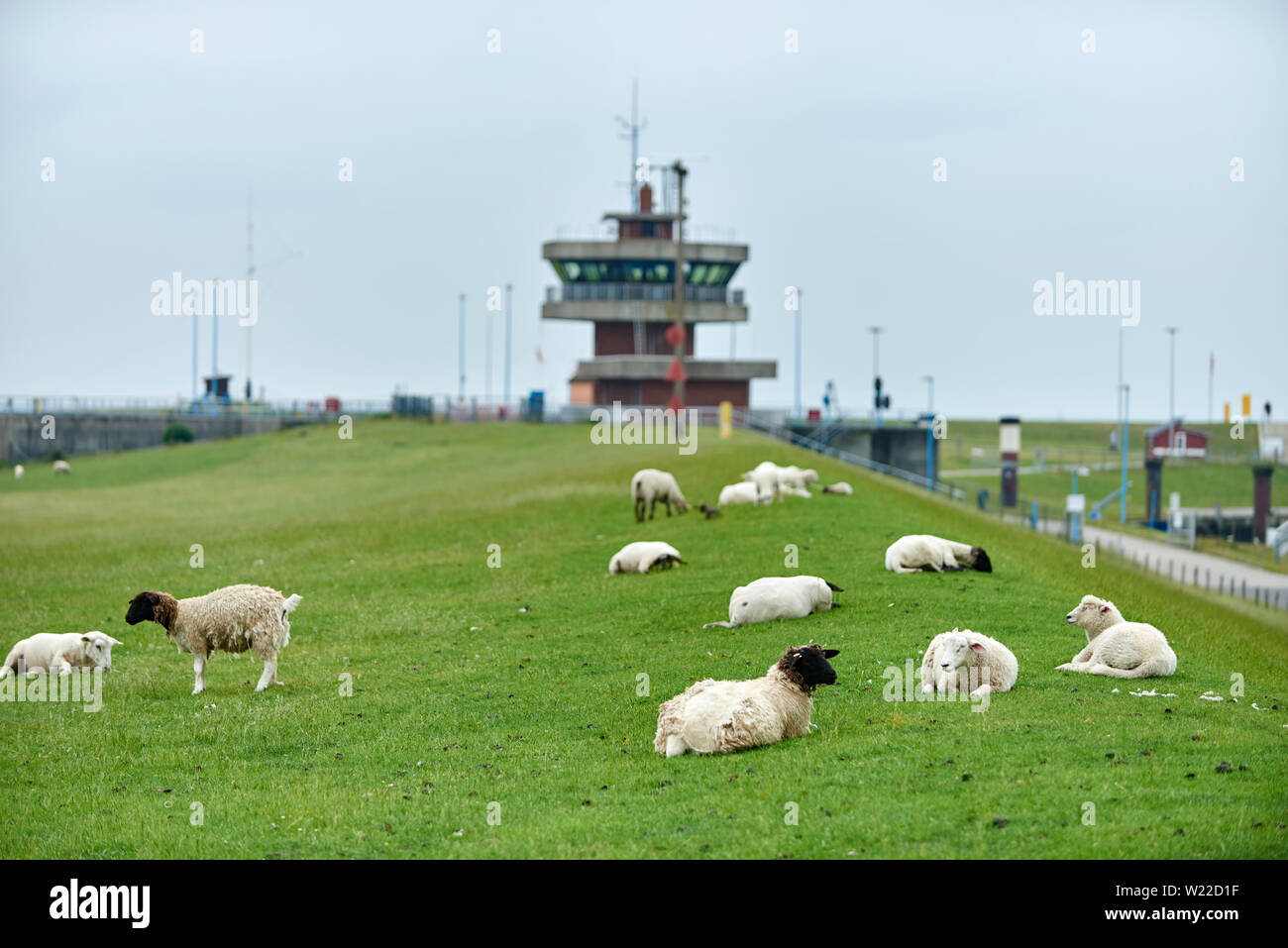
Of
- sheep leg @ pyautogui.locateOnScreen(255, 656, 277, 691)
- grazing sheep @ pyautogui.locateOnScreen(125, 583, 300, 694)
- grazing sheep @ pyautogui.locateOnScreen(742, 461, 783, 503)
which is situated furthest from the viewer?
grazing sheep @ pyautogui.locateOnScreen(742, 461, 783, 503)

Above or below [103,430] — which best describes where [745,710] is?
below

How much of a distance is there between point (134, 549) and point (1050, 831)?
33910mm

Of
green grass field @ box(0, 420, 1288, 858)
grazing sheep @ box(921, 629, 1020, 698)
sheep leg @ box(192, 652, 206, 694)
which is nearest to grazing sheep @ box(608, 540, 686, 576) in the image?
green grass field @ box(0, 420, 1288, 858)

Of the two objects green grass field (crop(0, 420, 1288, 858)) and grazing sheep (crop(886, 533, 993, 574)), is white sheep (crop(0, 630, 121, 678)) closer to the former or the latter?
green grass field (crop(0, 420, 1288, 858))

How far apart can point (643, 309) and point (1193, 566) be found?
44380mm

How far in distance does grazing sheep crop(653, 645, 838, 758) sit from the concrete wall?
271ft

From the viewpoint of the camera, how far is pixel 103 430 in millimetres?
94000

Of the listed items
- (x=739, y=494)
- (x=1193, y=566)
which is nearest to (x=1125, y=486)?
(x=1193, y=566)

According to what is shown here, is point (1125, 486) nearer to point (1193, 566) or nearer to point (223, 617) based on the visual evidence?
point (1193, 566)

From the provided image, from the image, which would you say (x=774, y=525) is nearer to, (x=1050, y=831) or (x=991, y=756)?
(x=991, y=756)

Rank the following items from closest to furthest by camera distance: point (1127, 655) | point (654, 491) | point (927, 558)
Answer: point (1127, 655), point (927, 558), point (654, 491)

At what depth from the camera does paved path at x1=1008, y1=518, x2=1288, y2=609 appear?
5384 cm

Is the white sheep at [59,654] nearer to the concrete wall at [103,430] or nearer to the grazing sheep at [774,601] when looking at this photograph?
the grazing sheep at [774,601]
